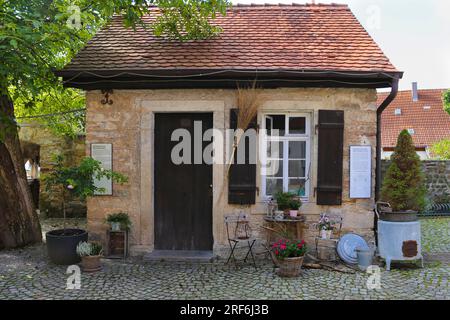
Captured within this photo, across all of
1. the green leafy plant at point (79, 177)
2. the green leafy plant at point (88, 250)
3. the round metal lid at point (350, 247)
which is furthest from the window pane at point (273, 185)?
the green leafy plant at point (88, 250)

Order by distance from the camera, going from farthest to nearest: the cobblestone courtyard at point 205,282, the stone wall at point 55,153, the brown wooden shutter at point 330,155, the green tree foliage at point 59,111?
the stone wall at point 55,153 → the green tree foliage at point 59,111 → the brown wooden shutter at point 330,155 → the cobblestone courtyard at point 205,282

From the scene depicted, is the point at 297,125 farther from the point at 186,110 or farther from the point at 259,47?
the point at 186,110

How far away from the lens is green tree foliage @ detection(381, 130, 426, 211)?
636 centimetres

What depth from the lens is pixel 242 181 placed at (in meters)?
6.75

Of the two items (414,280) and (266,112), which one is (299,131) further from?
(414,280)

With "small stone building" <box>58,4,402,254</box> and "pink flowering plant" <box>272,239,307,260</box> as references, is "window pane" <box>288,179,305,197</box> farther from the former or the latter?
"pink flowering plant" <box>272,239,307,260</box>

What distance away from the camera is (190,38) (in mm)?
7551

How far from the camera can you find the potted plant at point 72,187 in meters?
6.08

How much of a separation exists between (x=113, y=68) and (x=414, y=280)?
18.4 ft

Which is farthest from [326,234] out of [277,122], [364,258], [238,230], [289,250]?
[277,122]

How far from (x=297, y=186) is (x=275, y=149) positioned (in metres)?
0.75

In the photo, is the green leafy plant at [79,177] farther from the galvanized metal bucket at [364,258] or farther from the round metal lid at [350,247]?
the galvanized metal bucket at [364,258]
